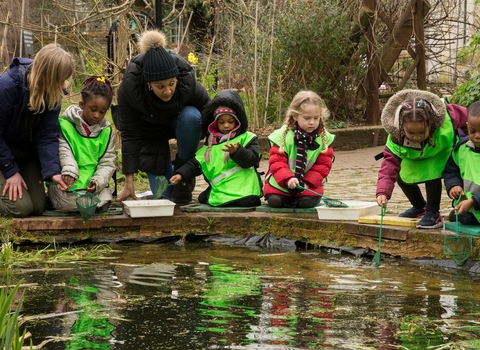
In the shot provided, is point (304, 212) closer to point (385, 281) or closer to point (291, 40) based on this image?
point (385, 281)

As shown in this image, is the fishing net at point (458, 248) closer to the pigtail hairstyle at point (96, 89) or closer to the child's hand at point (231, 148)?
the child's hand at point (231, 148)

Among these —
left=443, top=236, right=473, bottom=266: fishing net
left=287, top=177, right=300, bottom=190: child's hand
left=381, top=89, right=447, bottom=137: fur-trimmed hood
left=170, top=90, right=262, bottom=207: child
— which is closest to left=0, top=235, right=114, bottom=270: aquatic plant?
left=170, top=90, right=262, bottom=207: child

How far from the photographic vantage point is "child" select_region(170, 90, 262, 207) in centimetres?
624

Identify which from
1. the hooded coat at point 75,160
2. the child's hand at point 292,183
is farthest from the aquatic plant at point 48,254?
the child's hand at point 292,183

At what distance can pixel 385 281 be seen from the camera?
4.57 m

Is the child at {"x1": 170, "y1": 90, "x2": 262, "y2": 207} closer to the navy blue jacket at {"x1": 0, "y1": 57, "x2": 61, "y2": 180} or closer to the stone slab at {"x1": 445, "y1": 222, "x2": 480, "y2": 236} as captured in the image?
the navy blue jacket at {"x1": 0, "y1": 57, "x2": 61, "y2": 180}

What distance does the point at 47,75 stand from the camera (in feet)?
18.3

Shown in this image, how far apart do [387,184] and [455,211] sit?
19.2 inches

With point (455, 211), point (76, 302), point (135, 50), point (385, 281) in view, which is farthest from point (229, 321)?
point (135, 50)

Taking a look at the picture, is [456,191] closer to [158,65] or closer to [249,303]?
[249,303]

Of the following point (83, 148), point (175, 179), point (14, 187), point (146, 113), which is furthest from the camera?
point (146, 113)

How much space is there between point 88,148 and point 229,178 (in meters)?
1.06

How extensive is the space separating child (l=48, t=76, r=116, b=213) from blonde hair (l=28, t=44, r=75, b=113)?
34cm

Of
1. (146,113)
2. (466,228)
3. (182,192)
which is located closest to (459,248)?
(466,228)
